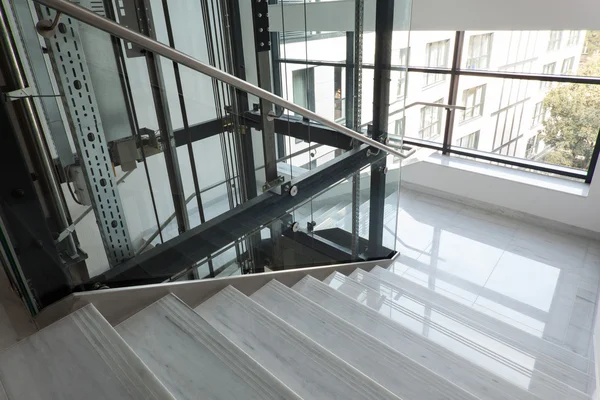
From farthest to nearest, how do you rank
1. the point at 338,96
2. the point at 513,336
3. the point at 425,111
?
the point at 425,111 → the point at 338,96 → the point at 513,336

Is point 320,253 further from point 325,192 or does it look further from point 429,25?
point 429,25

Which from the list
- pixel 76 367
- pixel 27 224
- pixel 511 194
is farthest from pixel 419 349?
pixel 511 194

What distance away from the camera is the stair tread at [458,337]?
1856 mm

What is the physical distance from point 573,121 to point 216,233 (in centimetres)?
371

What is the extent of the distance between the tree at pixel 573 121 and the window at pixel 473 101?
64 cm

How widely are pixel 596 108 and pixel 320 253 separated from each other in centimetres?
300

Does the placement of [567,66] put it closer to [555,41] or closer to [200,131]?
[555,41]

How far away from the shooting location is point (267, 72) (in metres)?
2.00

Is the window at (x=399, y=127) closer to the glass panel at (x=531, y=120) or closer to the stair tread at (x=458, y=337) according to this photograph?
the stair tread at (x=458, y=337)

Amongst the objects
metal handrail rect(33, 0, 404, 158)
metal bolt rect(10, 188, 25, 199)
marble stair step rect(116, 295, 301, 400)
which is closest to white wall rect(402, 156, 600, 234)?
metal handrail rect(33, 0, 404, 158)

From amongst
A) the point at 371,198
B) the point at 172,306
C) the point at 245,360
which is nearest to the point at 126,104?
the point at 172,306

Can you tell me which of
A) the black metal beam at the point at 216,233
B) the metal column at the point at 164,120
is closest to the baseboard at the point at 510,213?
the black metal beam at the point at 216,233

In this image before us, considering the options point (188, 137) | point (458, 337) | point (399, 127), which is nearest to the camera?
point (188, 137)

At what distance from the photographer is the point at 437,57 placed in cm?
443
